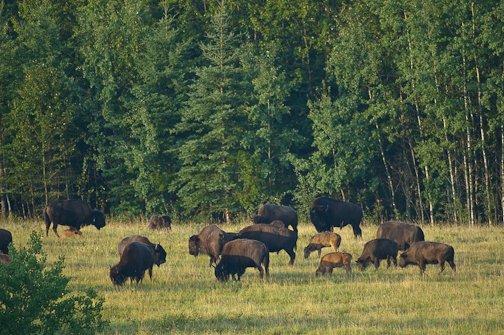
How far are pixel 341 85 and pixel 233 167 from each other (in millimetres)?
5864

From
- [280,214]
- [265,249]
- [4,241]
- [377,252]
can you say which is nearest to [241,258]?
[265,249]

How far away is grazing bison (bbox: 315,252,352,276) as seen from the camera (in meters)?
28.8

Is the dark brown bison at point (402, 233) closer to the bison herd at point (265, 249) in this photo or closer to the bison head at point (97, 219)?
the bison herd at point (265, 249)

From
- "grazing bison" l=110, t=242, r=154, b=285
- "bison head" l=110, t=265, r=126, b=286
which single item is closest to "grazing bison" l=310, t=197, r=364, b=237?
"grazing bison" l=110, t=242, r=154, b=285

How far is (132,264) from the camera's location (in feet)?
89.6

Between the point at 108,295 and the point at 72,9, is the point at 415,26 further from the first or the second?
the point at 108,295

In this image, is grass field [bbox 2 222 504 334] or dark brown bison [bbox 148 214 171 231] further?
dark brown bison [bbox 148 214 171 231]

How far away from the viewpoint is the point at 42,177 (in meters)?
53.9

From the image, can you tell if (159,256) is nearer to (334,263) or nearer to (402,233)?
(334,263)

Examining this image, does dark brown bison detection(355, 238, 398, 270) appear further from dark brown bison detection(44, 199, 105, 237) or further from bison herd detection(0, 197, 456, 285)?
dark brown bison detection(44, 199, 105, 237)

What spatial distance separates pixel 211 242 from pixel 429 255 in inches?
225

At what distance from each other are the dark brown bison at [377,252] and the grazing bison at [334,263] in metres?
0.71

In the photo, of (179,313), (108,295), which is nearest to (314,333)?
(179,313)

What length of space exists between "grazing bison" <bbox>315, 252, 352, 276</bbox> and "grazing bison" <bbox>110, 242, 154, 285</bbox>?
4127 mm
